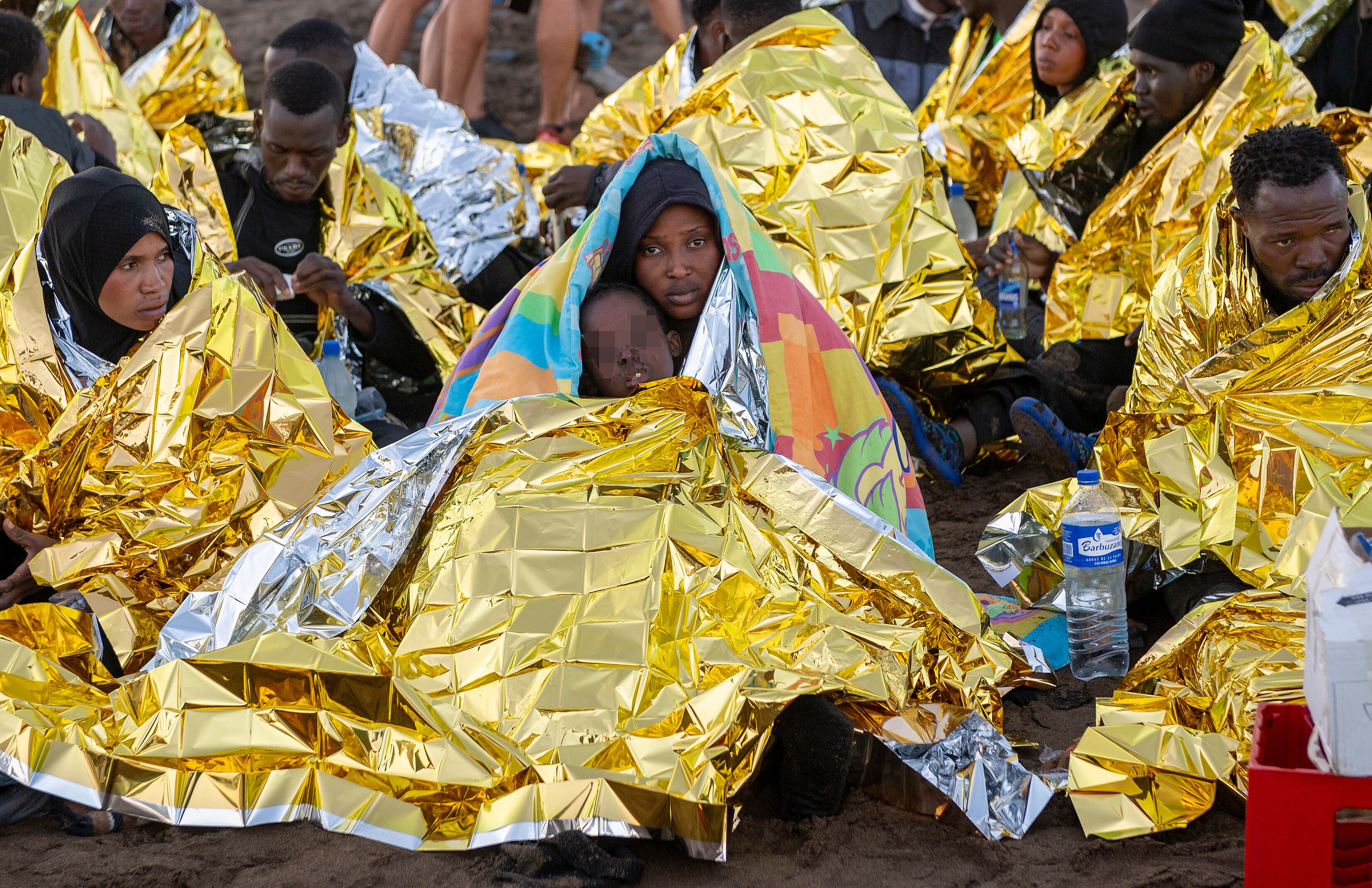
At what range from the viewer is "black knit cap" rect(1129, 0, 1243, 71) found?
3375 millimetres

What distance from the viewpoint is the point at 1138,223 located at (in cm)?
344

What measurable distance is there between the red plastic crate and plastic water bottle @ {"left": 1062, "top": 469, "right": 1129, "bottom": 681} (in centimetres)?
87

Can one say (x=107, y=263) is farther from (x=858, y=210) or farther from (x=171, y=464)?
(x=858, y=210)

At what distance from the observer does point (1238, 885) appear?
1.59m

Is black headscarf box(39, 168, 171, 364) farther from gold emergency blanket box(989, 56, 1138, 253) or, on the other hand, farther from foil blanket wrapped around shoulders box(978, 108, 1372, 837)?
gold emergency blanket box(989, 56, 1138, 253)

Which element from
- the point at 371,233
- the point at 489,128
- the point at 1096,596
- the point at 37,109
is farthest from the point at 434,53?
the point at 1096,596

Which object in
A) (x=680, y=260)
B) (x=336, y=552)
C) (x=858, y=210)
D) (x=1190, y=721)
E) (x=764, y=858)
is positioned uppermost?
(x=858, y=210)

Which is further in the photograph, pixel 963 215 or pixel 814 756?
pixel 963 215

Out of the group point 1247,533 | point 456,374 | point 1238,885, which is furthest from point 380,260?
point 1238,885

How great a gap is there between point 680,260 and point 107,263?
1101 mm

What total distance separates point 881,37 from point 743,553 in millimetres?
3819

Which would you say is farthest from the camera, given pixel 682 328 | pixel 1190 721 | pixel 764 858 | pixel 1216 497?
pixel 682 328

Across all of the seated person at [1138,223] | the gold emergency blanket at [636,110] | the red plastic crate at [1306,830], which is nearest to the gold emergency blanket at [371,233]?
the gold emergency blanket at [636,110]

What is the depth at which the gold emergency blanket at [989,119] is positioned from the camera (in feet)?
13.5
